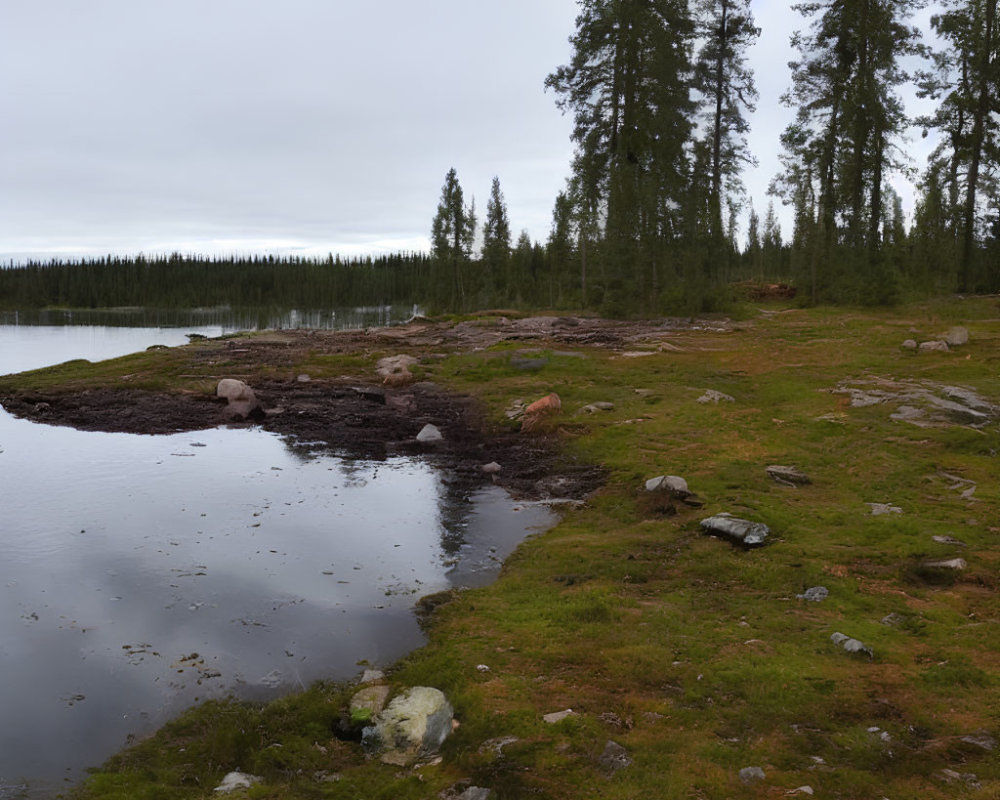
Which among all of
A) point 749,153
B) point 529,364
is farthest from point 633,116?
point 529,364

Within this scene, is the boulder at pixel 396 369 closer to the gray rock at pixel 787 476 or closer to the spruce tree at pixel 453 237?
the gray rock at pixel 787 476

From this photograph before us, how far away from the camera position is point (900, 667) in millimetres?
6051

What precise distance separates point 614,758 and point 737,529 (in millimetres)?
5036

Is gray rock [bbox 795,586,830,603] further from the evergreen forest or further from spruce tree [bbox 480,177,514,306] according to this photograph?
spruce tree [bbox 480,177,514,306]

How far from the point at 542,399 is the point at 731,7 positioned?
118 feet

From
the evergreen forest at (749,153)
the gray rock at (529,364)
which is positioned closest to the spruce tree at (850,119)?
the evergreen forest at (749,153)

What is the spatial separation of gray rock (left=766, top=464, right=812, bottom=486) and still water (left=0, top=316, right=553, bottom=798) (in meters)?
3.91

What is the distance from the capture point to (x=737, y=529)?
935cm

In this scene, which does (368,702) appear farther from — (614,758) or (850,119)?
(850,119)

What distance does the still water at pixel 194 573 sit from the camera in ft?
20.5

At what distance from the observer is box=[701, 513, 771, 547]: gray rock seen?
9180 millimetres

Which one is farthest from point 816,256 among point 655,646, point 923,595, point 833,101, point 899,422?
point 655,646

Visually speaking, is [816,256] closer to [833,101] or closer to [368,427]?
[833,101]

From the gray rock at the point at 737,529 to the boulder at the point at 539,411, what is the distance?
275 inches
